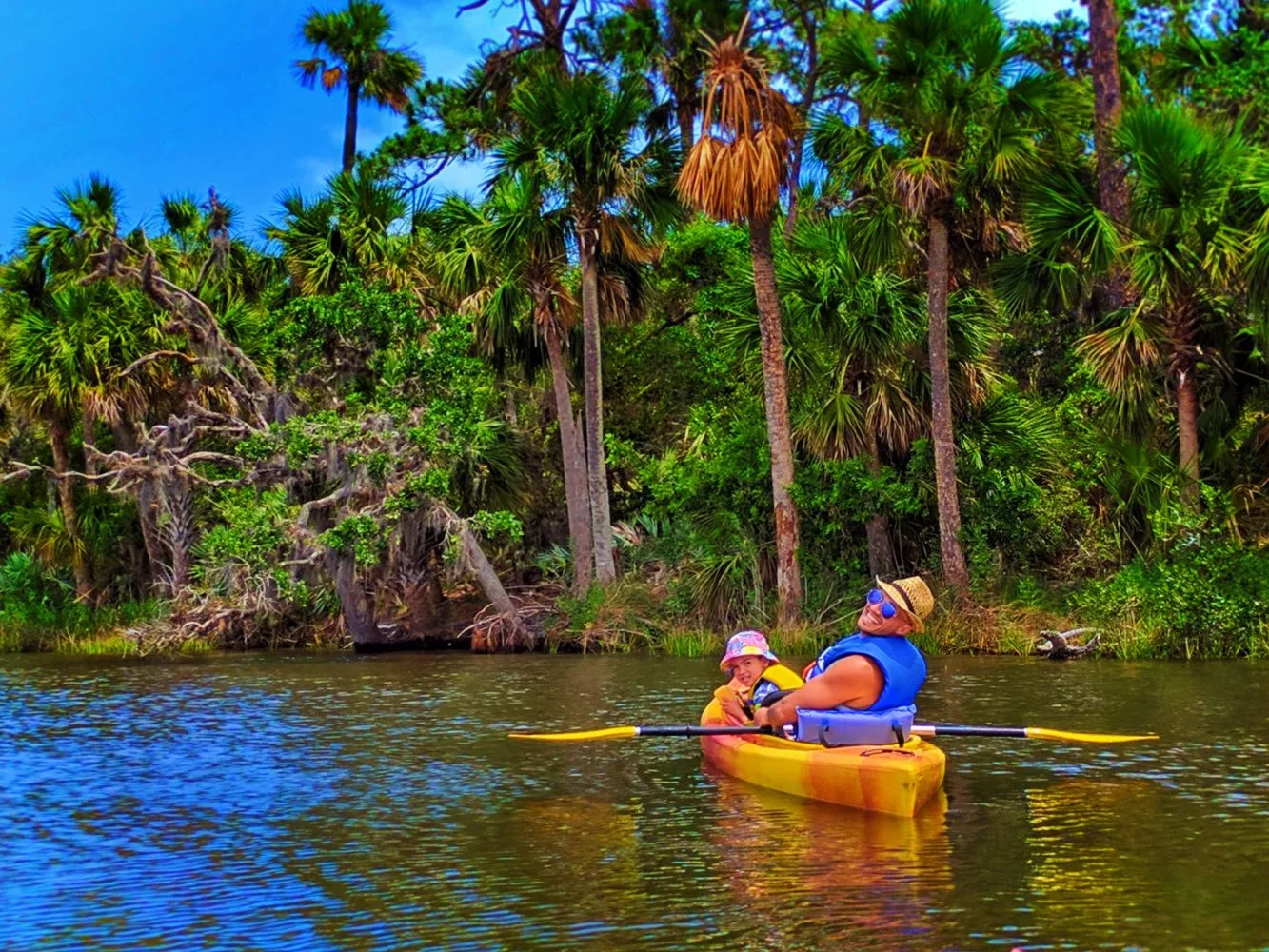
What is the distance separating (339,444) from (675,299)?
9810 millimetres

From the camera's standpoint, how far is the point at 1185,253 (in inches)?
877

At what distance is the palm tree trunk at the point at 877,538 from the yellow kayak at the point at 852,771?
14.0m

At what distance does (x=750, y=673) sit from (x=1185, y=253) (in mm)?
12008

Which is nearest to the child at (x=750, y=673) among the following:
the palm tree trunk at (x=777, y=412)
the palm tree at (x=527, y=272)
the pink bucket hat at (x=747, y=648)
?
the pink bucket hat at (x=747, y=648)

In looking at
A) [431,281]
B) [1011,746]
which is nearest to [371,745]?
[1011,746]

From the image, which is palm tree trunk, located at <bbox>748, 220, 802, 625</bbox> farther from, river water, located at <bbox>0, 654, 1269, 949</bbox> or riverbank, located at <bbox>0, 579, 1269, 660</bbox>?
river water, located at <bbox>0, 654, 1269, 949</bbox>

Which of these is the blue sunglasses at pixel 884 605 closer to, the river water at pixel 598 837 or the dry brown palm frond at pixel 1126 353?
the river water at pixel 598 837

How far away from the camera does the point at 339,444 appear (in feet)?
90.2

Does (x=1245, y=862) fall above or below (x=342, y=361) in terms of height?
A: below

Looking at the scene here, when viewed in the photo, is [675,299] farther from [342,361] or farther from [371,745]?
[371,745]

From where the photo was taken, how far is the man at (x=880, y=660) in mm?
11305

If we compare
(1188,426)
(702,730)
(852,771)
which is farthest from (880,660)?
(1188,426)

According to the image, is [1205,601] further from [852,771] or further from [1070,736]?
[852,771]

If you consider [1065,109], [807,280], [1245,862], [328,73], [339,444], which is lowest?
[1245,862]
